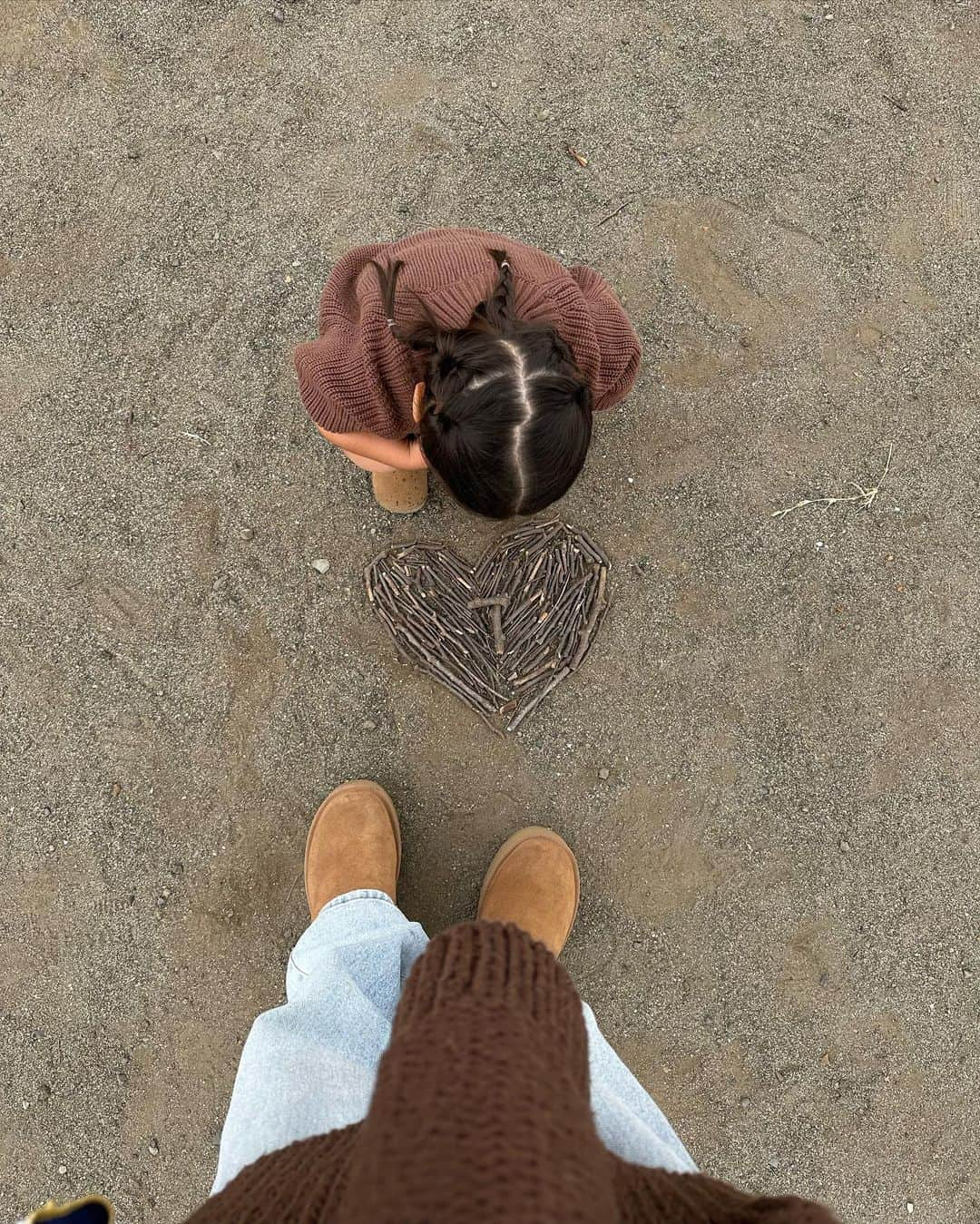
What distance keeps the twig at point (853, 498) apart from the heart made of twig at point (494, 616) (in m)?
0.56

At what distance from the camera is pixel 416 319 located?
1.45m

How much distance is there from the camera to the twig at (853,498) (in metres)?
2.08

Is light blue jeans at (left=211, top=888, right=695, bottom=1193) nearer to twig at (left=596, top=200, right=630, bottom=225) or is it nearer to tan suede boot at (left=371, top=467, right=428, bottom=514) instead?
tan suede boot at (left=371, top=467, right=428, bottom=514)

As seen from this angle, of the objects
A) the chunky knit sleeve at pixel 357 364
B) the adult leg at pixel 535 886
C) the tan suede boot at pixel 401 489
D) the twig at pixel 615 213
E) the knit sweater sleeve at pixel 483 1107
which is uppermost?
the twig at pixel 615 213

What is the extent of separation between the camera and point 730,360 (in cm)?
209

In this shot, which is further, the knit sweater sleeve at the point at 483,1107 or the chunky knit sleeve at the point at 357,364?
the chunky knit sleeve at the point at 357,364

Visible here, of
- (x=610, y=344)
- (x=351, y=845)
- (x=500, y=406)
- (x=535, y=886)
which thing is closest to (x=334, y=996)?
(x=351, y=845)

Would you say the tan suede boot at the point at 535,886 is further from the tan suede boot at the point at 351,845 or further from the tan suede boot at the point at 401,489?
the tan suede boot at the point at 401,489

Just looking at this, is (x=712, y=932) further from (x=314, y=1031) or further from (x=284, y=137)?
(x=284, y=137)

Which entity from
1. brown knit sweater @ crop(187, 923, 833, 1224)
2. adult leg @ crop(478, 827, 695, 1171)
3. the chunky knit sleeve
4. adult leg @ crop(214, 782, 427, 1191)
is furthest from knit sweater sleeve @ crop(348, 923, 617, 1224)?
the chunky knit sleeve

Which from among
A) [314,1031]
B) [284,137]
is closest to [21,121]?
[284,137]

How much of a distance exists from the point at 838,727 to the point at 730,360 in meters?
1.03

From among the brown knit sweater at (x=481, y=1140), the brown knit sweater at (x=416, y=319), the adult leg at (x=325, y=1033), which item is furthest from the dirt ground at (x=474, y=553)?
the brown knit sweater at (x=481, y=1140)

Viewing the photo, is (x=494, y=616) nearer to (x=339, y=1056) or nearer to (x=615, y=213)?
(x=339, y=1056)
